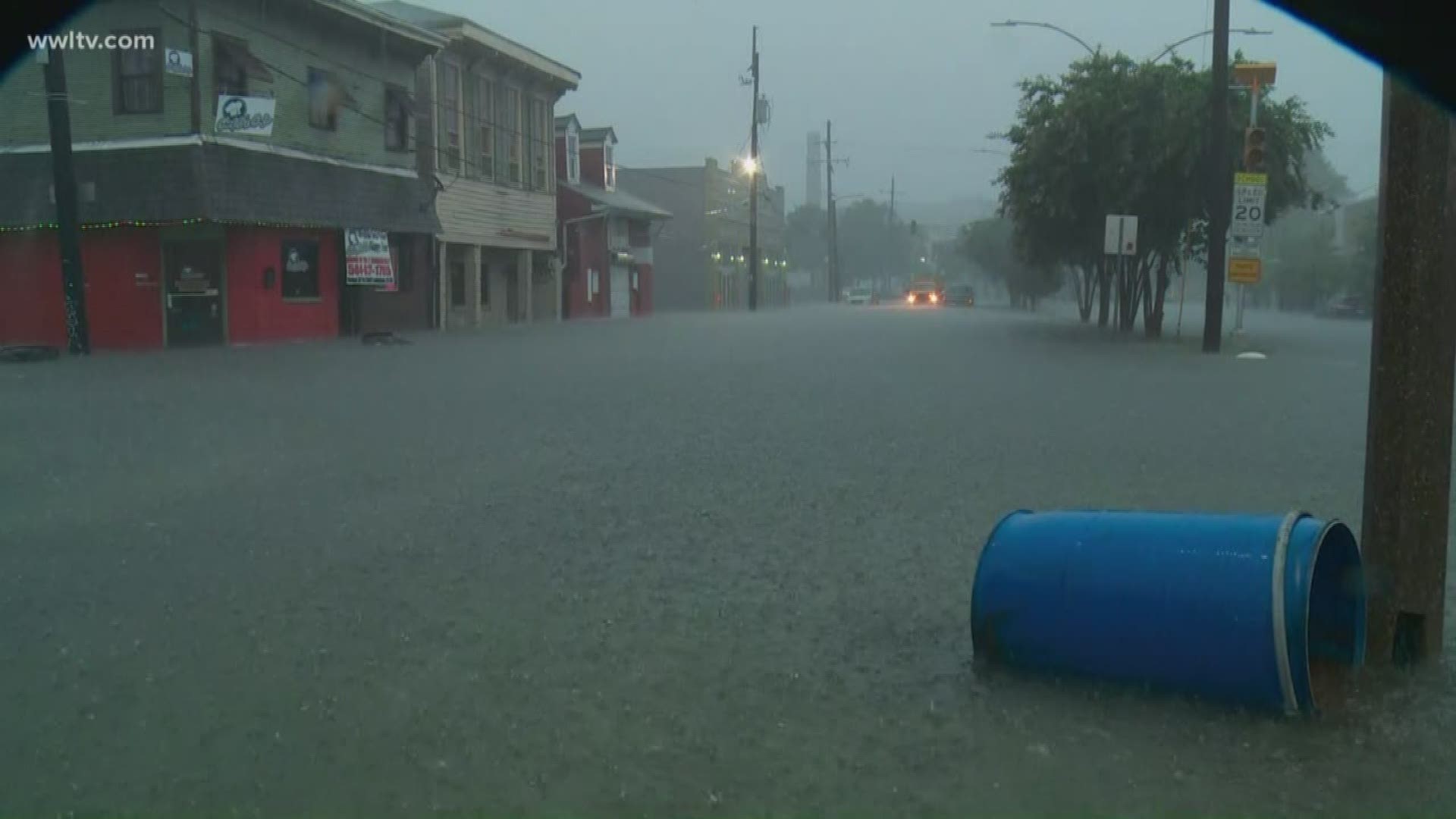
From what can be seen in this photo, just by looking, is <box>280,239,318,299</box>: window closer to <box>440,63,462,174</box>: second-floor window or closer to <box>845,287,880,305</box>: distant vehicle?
<box>440,63,462,174</box>: second-floor window

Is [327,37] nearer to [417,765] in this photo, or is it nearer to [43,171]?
[43,171]

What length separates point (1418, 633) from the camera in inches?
210

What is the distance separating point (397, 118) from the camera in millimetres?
34656

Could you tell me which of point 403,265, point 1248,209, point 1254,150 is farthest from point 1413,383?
point 403,265

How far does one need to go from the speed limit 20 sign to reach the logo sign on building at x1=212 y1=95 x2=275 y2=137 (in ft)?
61.2

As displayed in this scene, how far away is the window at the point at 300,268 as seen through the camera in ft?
97.7

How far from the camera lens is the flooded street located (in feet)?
13.9

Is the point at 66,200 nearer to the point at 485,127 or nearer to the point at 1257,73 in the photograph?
the point at 485,127

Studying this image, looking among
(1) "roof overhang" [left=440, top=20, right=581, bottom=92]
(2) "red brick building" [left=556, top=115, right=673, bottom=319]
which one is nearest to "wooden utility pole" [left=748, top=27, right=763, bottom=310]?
(2) "red brick building" [left=556, top=115, right=673, bottom=319]

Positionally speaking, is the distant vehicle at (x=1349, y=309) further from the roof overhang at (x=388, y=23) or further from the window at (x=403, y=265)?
the roof overhang at (x=388, y=23)

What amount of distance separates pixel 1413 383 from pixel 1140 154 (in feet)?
88.5

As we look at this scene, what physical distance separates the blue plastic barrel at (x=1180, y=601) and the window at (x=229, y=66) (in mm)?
24979

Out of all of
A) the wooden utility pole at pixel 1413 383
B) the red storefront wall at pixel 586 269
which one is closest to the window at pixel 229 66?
the red storefront wall at pixel 586 269

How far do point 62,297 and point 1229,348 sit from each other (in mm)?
23605
